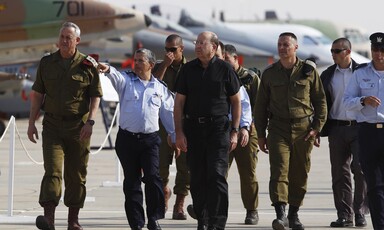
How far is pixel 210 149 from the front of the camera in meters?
11.7

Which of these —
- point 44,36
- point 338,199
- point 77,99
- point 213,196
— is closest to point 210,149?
point 213,196

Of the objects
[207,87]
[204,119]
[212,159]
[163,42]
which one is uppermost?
[207,87]

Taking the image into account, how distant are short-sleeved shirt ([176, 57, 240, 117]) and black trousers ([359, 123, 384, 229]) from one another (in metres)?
1.28

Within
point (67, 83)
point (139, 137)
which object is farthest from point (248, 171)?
point (67, 83)

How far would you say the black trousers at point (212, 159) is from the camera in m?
11.7

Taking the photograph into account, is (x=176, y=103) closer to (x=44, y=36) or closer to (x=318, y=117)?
(x=318, y=117)

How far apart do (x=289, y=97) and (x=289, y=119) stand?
21 centimetres

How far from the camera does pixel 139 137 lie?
12109mm

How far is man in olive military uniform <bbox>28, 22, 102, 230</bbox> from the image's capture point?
39.4ft

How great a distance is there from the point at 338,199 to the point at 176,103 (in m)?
2.40

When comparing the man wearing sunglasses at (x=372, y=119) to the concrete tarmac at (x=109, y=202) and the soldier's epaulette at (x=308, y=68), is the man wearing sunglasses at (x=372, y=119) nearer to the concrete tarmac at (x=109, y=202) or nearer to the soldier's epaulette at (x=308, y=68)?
the soldier's epaulette at (x=308, y=68)

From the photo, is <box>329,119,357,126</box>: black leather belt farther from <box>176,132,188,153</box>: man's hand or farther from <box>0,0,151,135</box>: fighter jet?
<box>0,0,151,135</box>: fighter jet

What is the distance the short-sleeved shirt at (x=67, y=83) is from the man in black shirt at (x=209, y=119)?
32.7 inches

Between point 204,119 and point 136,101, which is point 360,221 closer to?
→ point 204,119
